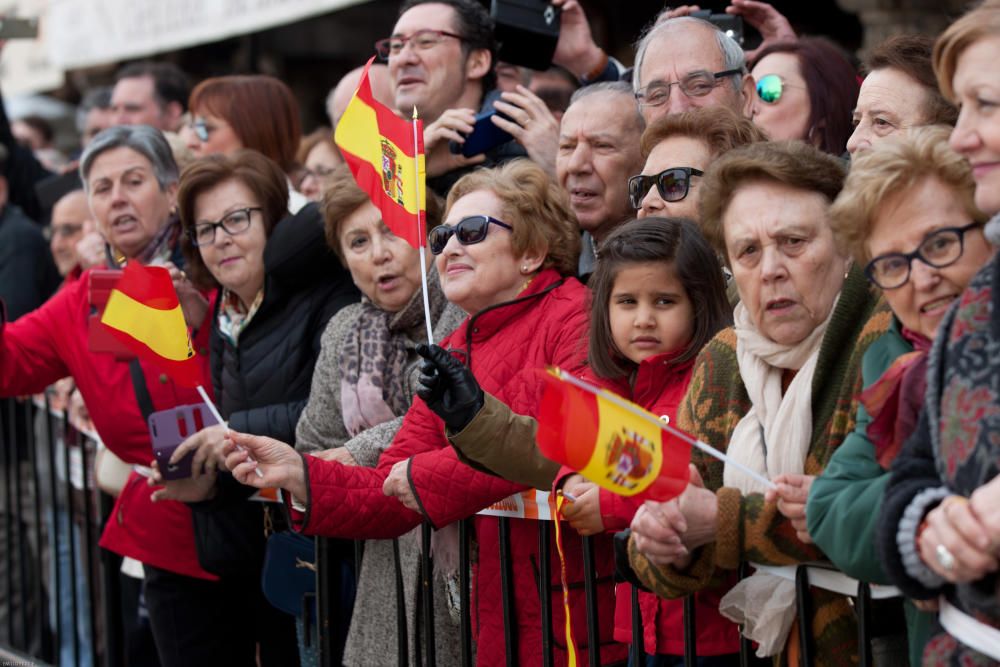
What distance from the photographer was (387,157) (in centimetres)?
383

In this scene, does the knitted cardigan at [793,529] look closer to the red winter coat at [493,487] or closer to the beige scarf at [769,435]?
the beige scarf at [769,435]

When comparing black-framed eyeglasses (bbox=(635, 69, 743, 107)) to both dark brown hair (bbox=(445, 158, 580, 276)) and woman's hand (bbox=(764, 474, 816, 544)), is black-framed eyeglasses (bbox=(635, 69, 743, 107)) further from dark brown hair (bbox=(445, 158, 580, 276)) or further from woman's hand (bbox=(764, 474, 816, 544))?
woman's hand (bbox=(764, 474, 816, 544))

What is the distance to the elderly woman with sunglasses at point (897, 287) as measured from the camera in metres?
2.49

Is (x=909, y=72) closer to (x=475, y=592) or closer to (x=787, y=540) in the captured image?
(x=787, y=540)

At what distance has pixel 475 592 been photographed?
3939mm

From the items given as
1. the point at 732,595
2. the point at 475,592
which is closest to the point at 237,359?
the point at 475,592

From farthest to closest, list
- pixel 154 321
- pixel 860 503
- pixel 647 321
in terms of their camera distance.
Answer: pixel 154 321, pixel 647 321, pixel 860 503

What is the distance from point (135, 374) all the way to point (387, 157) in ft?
6.30

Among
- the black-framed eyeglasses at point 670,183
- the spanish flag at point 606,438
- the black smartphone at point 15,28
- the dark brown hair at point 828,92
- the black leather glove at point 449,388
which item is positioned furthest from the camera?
the black smartphone at point 15,28

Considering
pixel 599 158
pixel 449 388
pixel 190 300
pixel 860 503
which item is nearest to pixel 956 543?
pixel 860 503

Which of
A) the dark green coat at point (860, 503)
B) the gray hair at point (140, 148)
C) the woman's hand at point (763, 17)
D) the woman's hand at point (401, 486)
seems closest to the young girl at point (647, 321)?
the woman's hand at point (401, 486)

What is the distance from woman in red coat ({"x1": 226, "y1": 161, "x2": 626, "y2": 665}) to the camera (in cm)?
375

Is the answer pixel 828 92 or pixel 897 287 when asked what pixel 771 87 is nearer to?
pixel 828 92

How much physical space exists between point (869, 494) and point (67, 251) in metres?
5.89
